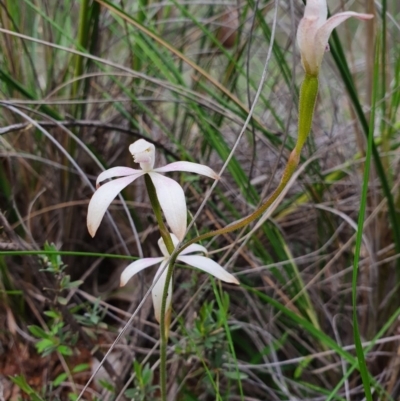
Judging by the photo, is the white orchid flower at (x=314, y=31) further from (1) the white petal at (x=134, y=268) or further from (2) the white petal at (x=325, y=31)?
(1) the white petal at (x=134, y=268)

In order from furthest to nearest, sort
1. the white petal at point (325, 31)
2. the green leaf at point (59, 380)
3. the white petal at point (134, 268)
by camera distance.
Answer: the green leaf at point (59, 380), the white petal at point (134, 268), the white petal at point (325, 31)

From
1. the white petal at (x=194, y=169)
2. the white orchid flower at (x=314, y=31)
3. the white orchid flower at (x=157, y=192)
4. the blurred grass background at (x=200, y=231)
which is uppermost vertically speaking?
the white orchid flower at (x=314, y=31)

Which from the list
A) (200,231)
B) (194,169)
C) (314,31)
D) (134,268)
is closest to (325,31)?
(314,31)

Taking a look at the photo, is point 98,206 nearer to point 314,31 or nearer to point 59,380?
point 314,31

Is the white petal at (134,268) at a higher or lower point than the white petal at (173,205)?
lower

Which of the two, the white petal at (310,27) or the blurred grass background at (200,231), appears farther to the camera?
the blurred grass background at (200,231)

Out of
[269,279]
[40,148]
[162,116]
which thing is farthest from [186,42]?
[269,279]

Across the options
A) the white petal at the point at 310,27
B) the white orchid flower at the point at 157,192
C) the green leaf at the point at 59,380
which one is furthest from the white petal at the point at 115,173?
the green leaf at the point at 59,380
